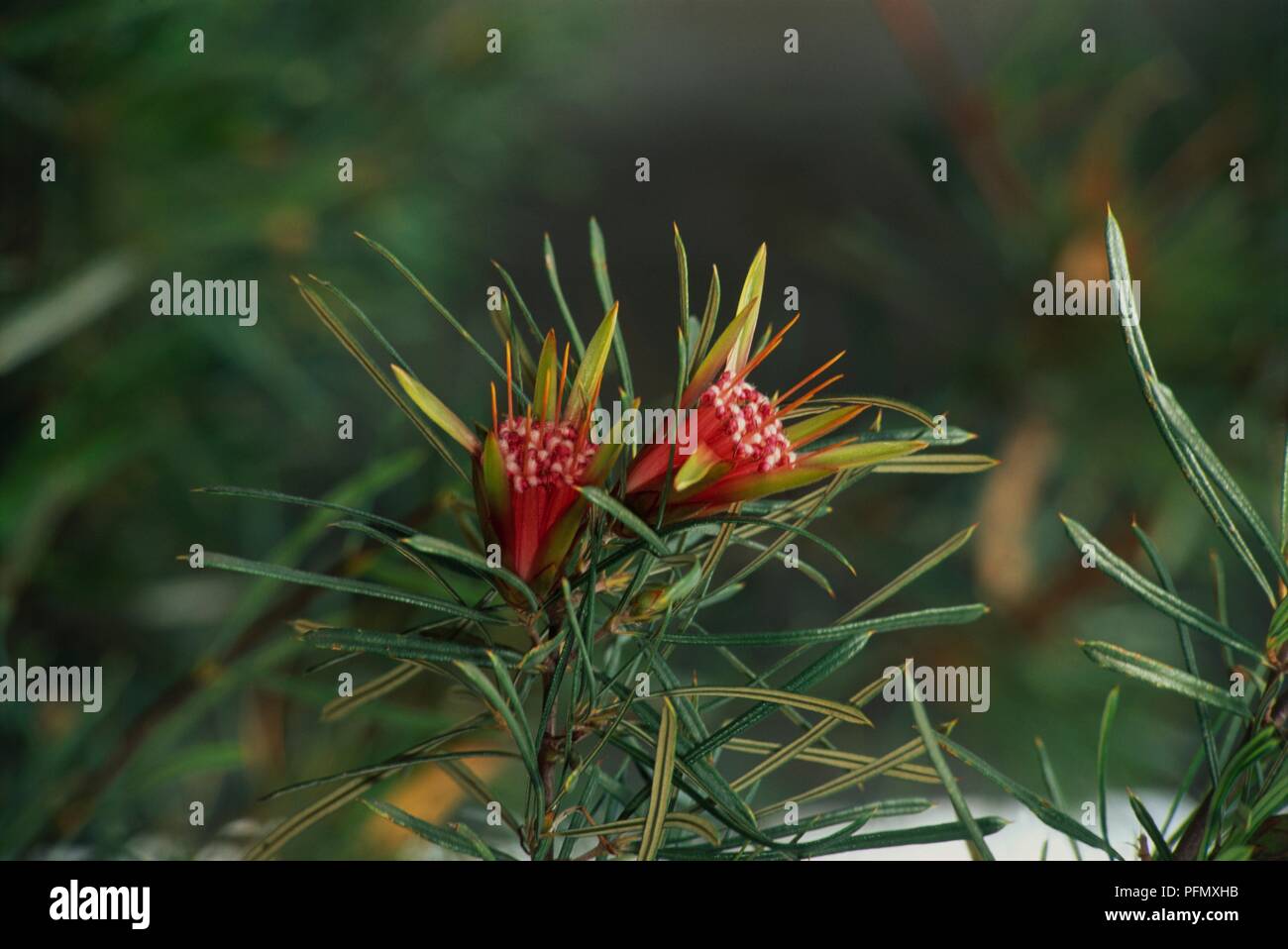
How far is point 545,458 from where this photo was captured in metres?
0.13

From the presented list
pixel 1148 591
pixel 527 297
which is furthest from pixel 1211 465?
pixel 527 297

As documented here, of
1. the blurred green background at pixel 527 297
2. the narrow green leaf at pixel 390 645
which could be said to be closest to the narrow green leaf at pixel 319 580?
the narrow green leaf at pixel 390 645

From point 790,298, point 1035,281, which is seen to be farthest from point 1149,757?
point 790,298

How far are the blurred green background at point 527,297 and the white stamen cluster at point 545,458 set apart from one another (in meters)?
0.16

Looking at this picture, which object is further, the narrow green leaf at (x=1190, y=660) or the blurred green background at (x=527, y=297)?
the blurred green background at (x=527, y=297)

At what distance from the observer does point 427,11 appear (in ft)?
1.67

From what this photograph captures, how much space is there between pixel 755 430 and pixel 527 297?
1.53ft

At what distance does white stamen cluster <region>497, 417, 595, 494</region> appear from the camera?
0.13m

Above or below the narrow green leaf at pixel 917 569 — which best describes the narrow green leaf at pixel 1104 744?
below

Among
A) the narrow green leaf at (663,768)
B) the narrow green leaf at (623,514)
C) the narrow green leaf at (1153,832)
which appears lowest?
the narrow green leaf at (1153,832)

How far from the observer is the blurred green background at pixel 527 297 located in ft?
1.20

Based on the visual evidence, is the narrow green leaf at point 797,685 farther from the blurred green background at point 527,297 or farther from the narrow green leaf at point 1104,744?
the blurred green background at point 527,297

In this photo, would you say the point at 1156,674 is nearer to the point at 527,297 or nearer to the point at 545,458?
the point at 545,458
